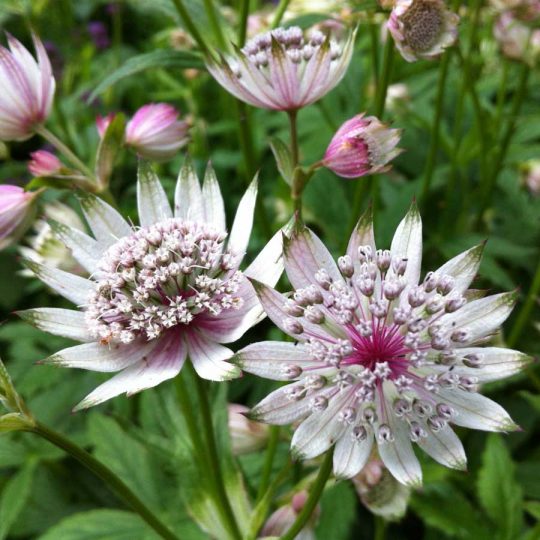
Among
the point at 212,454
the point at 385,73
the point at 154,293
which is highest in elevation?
the point at 385,73

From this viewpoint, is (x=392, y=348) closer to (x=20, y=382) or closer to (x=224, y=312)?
(x=224, y=312)

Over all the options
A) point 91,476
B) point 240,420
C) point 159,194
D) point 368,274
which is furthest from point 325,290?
point 91,476

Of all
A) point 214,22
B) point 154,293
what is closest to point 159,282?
point 154,293

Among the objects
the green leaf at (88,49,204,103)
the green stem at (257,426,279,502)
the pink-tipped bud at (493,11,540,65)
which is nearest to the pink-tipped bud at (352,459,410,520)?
the green stem at (257,426,279,502)

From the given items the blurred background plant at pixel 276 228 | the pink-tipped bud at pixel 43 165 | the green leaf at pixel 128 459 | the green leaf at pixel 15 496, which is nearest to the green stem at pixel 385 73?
the blurred background plant at pixel 276 228

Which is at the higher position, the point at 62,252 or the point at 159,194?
the point at 159,194

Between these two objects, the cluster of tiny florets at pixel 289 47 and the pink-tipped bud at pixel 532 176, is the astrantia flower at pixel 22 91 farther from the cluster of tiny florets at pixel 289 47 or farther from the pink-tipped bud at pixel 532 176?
the pink-tipped bud at pixel 532 176

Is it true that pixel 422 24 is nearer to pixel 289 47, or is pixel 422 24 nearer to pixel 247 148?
pixel 289 47
